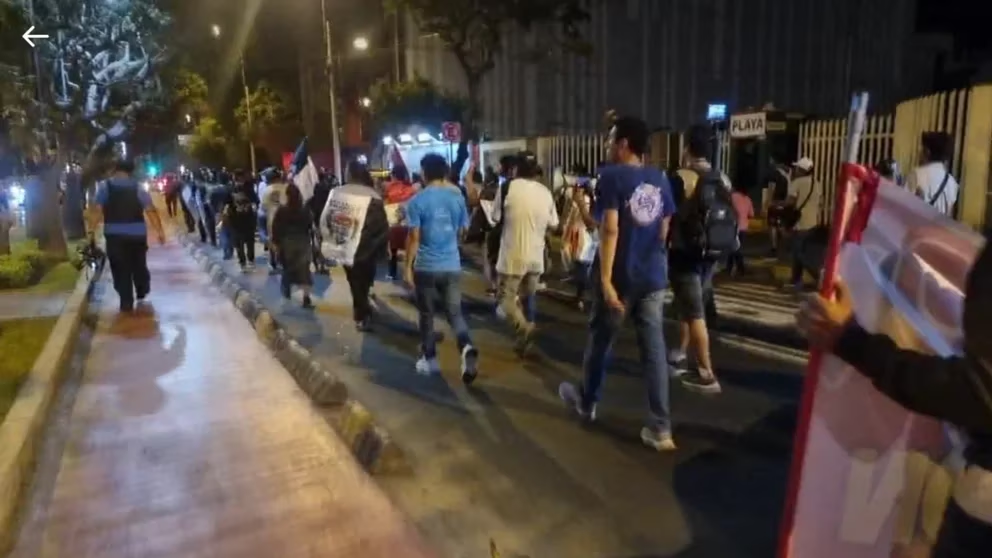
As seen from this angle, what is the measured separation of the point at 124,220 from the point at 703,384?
6034mm

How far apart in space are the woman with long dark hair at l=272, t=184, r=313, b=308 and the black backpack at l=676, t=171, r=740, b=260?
5.16 meters

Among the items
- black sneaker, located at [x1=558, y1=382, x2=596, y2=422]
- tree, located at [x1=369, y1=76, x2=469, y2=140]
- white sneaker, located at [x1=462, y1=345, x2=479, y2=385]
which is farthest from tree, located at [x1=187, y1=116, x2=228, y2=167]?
black sneaker, located at [x1=558, y1=382, x2=596, y2=422]

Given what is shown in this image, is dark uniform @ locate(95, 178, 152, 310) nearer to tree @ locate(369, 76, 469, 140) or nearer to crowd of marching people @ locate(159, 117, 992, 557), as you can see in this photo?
crowd of marching people @ locate(159, 117, 992, 557)

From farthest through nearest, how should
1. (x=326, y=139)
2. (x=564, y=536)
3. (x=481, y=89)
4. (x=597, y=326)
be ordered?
(x=326, y=139)
(x=481, y=89)
(x=597, y=326)
(x=564, y=536)

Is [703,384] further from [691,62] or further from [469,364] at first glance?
[691,62]

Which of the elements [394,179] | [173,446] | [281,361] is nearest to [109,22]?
[394,179]

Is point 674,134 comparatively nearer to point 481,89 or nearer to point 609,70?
point 609,70

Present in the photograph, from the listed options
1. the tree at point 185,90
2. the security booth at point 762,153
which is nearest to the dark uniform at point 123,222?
the security booth at point 762,153

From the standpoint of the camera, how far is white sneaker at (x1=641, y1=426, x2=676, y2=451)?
4.46 m

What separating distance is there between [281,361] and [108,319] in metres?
3.05

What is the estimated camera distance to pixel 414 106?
86.4 ft

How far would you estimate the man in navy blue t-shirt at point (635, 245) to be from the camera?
4.27m

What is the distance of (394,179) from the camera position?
1189 centimetres

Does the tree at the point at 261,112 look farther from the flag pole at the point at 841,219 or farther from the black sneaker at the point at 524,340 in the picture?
the flag pole at the point at 841,219
